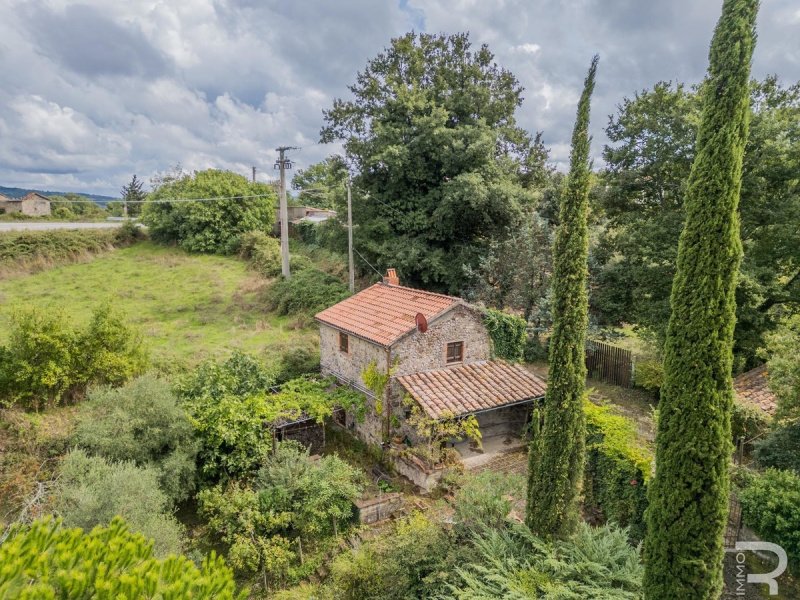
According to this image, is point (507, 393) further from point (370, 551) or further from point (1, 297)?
point (1, 297)

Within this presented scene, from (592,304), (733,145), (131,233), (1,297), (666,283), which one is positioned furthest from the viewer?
(131,233)

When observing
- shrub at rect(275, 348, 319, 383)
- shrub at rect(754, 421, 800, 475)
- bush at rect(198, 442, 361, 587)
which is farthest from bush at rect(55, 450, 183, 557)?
shrub at rect(754, 421, 800, 475)

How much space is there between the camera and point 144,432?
13.7m

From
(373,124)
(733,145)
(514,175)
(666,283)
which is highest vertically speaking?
(373,124)

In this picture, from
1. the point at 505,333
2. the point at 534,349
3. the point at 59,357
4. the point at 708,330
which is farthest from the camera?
the point at 534,349

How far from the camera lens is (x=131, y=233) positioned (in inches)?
1581

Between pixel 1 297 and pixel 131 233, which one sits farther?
pixel 131 233

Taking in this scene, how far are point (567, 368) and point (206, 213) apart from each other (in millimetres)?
36641

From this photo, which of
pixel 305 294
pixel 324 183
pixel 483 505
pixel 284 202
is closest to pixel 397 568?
pixel 483 505

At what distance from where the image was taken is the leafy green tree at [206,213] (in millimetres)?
38906

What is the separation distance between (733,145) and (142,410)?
15.9 meters

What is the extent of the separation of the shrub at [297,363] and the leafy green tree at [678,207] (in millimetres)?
14136

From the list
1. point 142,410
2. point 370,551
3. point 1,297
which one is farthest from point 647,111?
point 1,297

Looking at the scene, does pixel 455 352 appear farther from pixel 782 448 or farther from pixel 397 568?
pixel 782 448
